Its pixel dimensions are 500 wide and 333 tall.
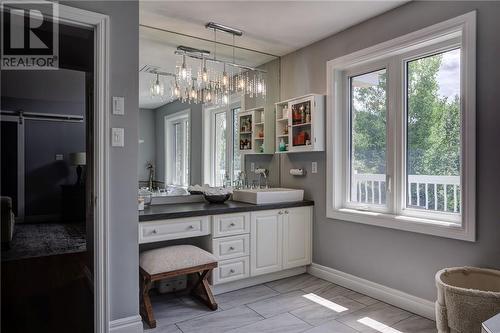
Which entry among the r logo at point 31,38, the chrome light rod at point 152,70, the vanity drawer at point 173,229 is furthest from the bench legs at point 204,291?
the r logo at point 31,38

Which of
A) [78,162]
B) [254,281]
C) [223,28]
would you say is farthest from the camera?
[78,162]

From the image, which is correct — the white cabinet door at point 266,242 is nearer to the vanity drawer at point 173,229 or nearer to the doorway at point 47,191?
the vanity drawer at point 173,229

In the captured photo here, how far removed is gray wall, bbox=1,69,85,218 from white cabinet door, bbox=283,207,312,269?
479cm

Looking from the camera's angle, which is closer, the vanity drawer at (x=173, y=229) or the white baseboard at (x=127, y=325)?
the white baseboard at (x=127, y=325)

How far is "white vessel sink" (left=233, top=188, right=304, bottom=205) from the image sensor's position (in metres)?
3.21

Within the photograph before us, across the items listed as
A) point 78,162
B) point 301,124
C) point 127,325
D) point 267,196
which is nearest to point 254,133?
point 301,124

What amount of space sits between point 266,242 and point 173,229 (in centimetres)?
95

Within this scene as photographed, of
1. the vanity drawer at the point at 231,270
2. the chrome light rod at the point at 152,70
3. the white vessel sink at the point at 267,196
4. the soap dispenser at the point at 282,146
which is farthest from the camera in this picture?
the soap dispenser at the point at 282,146

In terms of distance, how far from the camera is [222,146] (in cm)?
359

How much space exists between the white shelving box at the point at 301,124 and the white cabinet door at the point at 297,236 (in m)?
0.67

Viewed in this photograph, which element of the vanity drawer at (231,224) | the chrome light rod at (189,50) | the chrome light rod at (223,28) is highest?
the chrome light rod at (223,28)

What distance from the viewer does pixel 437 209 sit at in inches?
101

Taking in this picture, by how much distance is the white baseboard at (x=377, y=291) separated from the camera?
251cm

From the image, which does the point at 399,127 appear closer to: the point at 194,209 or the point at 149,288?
the point at 194,209
